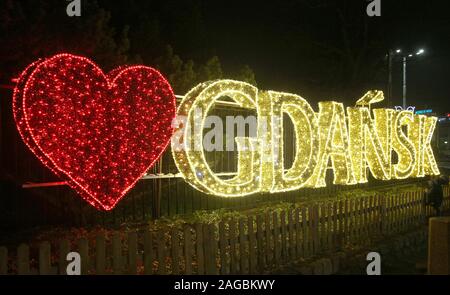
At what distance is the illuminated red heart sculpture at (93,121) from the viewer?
268 inches

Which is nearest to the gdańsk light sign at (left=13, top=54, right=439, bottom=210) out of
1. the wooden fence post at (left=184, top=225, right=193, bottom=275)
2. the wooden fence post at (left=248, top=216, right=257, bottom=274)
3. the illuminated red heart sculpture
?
the illuminated red heart sculpture

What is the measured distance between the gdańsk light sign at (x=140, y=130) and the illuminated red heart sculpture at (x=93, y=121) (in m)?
0.02

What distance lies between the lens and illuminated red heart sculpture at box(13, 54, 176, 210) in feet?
22.4

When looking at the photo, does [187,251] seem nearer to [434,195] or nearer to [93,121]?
[93,121]

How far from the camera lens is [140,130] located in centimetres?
799

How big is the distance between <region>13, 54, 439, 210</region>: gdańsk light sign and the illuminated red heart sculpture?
15 mm

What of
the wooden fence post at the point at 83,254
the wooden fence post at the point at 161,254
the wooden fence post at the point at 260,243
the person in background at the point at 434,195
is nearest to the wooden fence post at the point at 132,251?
the wooden fence post at the point at 161,254

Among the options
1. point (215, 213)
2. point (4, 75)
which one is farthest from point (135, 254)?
point (4, 75)

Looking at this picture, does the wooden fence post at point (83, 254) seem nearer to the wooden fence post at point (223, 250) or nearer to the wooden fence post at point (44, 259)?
the wooden fence post at point (44, 259)

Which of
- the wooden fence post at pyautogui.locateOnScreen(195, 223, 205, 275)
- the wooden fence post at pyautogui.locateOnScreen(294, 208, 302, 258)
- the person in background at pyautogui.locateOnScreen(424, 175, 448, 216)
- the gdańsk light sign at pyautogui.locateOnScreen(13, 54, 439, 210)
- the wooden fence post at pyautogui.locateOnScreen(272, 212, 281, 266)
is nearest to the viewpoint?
the wooden fence post at pyautogui.locateOnScreen(195, 223, 205, 275)

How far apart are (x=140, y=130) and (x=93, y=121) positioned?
34.1 inches

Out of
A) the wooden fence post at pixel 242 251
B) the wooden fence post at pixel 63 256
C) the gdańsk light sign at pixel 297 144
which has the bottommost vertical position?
the wooden fence post at pixel 242 251

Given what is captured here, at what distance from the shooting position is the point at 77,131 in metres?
7.23

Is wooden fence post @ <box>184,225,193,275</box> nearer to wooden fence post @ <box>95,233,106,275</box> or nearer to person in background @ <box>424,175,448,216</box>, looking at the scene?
wooden fence post @ <box>95,233,106,275</box>
